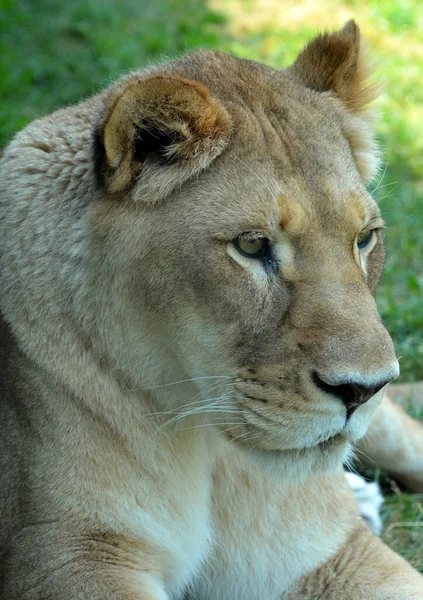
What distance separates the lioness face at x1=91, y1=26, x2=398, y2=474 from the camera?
2.35 meters

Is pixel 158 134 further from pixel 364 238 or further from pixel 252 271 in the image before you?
pixel 364 238

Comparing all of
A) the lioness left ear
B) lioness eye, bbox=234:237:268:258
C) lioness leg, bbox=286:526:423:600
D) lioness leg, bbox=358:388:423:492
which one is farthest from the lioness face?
lioness leg, bbox=358:388:423:492

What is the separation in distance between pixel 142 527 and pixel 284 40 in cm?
644

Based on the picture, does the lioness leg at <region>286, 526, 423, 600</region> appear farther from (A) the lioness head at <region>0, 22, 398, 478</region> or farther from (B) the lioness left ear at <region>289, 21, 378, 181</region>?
(B) the lioness left ear at <region>289, 21, 378, 181</region>

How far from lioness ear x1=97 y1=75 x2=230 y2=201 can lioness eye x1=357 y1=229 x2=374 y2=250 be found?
1.42ft

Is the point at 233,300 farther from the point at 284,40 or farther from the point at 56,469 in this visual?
the point at 284,40

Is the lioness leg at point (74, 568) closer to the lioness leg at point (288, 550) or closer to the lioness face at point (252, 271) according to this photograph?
the lioness leg at point (288, 550)

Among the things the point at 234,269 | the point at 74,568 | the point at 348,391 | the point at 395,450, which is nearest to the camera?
the point at 348,391

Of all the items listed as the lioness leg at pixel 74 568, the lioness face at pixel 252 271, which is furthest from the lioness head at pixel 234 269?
the lioness leg at pixel 74 568

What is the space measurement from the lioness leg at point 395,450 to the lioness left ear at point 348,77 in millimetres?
1256

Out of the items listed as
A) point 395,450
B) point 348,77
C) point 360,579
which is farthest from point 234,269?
point 395,450

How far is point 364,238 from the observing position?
2.66m

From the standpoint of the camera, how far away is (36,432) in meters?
2.71

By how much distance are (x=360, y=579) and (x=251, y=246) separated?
3.81 ft
